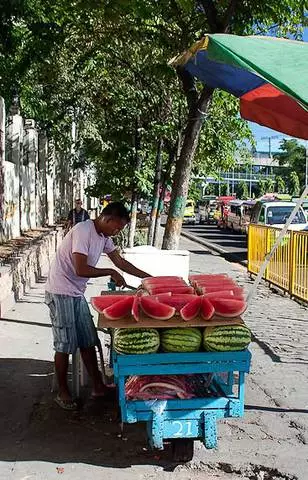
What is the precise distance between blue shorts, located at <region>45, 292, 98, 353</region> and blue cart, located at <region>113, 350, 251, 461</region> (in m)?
1.15

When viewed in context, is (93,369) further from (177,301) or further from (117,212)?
(177,301)

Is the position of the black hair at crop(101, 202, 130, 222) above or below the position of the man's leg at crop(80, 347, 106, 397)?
above

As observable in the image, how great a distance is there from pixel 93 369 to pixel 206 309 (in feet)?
5.74

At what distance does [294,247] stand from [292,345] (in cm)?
426

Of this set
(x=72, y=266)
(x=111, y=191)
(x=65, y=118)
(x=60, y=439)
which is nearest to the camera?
(x=60, y=439)

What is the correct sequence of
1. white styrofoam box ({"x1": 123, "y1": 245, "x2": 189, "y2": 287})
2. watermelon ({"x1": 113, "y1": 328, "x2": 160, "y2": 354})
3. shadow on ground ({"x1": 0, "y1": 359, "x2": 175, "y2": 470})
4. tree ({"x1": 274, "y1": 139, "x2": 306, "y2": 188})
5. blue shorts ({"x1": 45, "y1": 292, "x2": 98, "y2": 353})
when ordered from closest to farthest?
1. watermelon ({"x1": 113, "y1": 328, "x2": 160, "y2": 354})
2. shadow on ground ({"x1": 0, "y1": 359, "x2": 175, "y2": 470})
3. blue shorts ({"x1": 45, "y1": 292, "x2": 98, "y2": 353})
4. white styrofoam box ({"x1": 123, "y1": 245, "x2": 189, "y2": 287})
5. tree ({"x1": 274, "y1": 139, "x2": 306, "y2": 188})

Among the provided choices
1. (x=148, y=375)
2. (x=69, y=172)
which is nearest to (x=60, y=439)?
(x=148, y=375)

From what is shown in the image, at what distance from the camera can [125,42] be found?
13406mm

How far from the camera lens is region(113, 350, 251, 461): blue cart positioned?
4.37 m

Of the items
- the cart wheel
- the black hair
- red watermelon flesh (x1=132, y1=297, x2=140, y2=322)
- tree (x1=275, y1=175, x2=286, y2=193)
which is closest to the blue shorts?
the black hair

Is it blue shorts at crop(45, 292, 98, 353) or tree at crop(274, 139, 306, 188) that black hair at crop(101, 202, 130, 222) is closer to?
blue shorts at crop(45, 292, 98, 353)

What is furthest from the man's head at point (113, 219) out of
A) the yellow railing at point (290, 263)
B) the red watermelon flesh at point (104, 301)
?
the yellow railing at point (290, 263)

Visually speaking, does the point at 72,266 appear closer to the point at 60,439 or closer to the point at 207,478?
the point at 60,439

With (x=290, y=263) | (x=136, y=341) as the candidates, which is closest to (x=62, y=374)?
(x=136, y=341)
